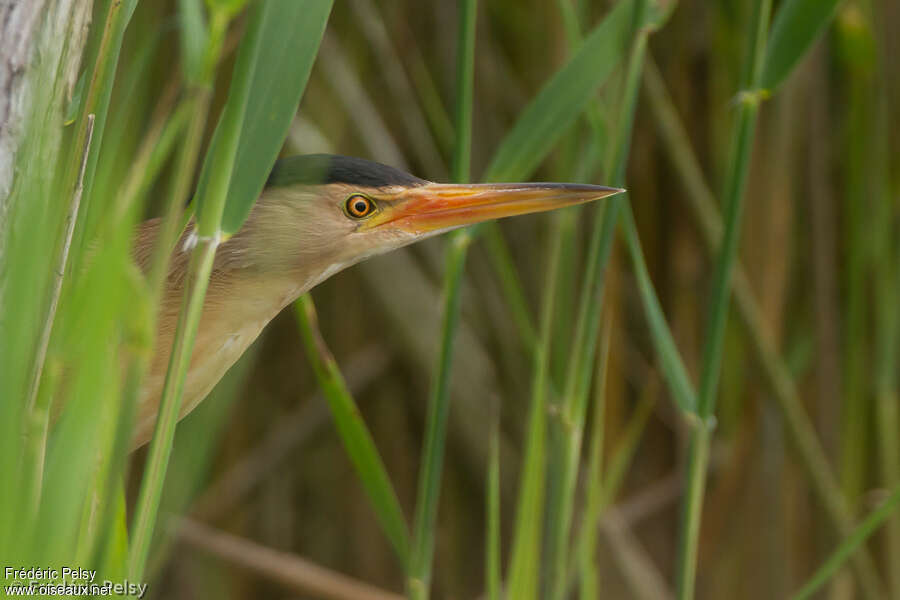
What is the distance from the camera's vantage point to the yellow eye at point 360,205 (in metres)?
0.94

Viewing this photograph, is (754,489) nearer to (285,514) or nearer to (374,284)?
(374,284)

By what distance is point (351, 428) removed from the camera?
0.82 metres

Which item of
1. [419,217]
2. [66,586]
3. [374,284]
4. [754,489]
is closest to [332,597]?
[374,284]

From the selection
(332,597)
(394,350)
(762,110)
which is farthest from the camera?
(394,350)

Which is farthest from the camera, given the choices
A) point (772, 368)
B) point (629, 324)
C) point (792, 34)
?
point (629, 324)

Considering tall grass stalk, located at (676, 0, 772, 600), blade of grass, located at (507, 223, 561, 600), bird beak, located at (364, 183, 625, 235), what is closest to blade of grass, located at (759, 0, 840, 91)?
tall grass stalk, located at (676, 0, 772, 600)

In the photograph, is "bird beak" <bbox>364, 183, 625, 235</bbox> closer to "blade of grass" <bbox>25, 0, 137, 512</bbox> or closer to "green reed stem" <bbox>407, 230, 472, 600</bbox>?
"green reed stem" <bbox>407, 230, 472, 600</bbox>

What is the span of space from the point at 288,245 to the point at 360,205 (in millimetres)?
74

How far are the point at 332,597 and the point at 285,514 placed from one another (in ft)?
1.85

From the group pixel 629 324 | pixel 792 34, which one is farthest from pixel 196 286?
pixel 629 324

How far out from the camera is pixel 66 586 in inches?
18.6

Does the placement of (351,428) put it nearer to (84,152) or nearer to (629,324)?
(84,152)

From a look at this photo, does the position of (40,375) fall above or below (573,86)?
below

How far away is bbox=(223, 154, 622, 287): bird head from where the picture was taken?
92cm
